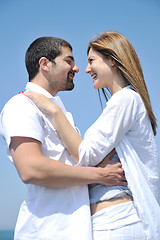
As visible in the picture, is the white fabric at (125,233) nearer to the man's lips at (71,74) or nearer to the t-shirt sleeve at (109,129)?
the t-shirt sleeve at (109,129)

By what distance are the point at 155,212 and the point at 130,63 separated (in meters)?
1.47

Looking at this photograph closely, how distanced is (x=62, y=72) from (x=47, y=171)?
160 centimetres

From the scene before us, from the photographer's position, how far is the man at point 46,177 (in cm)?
254

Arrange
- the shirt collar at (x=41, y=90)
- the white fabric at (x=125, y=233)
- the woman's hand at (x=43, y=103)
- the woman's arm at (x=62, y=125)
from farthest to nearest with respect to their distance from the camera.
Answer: the shirt collar at (x=41, y=90) < the woman's hand at (x=43, y=103) < the woman's arm at (x=62, y=125) < the white fabric at (x=125, y=233)

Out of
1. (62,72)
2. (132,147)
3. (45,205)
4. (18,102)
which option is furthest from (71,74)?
(45,205)

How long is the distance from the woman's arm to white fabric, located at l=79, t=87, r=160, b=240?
0.28ft

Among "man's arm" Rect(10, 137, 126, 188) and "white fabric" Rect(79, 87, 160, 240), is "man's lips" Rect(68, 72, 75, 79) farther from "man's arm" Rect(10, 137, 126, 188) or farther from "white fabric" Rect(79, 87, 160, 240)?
"man's arm" Rect(10, 137, 126, 188)

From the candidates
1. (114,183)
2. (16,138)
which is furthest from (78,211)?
(16,138)

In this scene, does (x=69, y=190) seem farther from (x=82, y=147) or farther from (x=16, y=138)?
(x=16, y=138)

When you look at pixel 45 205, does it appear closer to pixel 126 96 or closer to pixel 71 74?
pixel 126 96

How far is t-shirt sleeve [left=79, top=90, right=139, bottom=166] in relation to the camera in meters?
2.69

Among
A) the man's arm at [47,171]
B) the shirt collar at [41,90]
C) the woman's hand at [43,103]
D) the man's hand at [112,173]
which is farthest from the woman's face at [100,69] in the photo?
the man's arm at [47,171]

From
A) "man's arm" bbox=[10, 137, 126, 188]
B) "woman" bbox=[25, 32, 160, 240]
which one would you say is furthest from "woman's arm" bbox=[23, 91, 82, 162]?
"man's arm" bbox=[10, 137, 126, 188]

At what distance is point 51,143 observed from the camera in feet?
9.46
